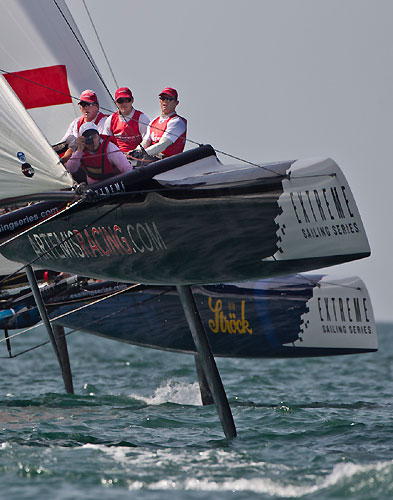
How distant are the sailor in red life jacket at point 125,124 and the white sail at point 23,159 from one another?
1874mm

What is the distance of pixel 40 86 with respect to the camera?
12102mm

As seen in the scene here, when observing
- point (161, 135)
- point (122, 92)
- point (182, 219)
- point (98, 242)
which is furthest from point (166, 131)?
point (182, 219)

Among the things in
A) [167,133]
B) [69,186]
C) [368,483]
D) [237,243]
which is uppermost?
[167,133]

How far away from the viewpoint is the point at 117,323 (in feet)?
41.5

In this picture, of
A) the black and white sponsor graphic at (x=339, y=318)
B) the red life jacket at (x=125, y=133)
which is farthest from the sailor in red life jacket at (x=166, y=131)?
the black and white sponsor graphic at (x=339, y=318)

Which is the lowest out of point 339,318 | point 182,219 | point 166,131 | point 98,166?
point 339,318

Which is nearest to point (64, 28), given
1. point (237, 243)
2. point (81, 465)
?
point (237, 243)

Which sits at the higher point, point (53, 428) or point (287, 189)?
point (287, 189)

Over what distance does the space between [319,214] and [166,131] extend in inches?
113

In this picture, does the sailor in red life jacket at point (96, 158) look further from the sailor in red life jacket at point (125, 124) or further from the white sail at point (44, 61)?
the white sail at point (44, 61)

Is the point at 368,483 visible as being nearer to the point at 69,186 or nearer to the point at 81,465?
the point at 81,465

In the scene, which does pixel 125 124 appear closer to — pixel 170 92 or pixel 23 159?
pixel 170 92

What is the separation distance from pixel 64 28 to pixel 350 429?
632 centimetres

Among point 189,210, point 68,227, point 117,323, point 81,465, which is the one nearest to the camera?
point 81,465
